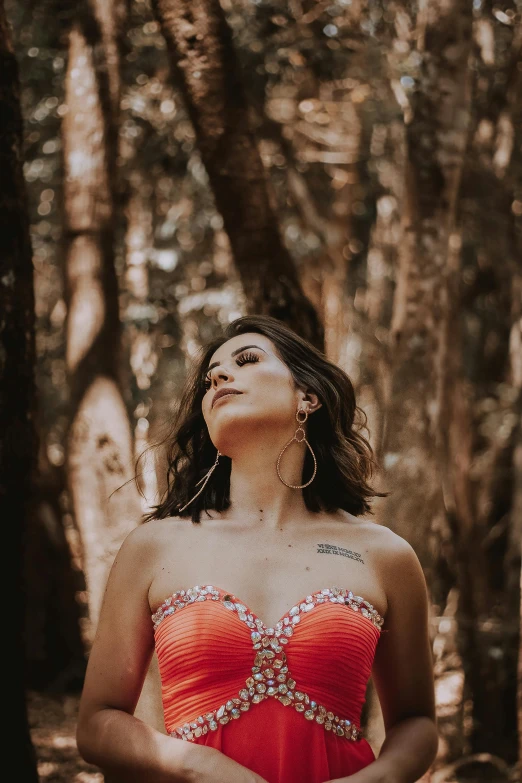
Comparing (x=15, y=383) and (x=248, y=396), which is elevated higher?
(x=248, y=396)

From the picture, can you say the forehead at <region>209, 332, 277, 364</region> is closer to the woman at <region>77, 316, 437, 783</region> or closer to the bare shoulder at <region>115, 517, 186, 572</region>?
the woman at <region>77, 316, 437, 783</region>

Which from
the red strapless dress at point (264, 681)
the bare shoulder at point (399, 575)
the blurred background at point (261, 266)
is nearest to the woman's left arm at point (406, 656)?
the bare shoulder at point (399, 575)

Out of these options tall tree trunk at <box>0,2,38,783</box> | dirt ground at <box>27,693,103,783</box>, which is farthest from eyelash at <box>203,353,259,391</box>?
dirt ground at <box>27,693,103,783</box>

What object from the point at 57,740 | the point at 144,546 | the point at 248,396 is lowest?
the point at 57,740

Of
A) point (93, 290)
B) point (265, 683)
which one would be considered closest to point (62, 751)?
point (93, 290)

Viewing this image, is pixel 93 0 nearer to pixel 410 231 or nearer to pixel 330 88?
pixel 410 231

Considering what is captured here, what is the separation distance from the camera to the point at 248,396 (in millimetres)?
3137

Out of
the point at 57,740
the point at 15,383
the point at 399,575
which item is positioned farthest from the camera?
the point at 57,740

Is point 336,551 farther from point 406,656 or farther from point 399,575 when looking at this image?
point 406,656

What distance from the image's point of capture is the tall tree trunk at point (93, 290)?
694 cm

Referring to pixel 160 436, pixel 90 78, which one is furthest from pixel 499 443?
pixel 160 436

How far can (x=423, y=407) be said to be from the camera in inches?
195

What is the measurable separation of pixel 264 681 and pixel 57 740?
21.5 ft

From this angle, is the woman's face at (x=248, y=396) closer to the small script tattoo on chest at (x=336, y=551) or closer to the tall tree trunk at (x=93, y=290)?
the small script tattoo on chest at (x=336, y=551)
